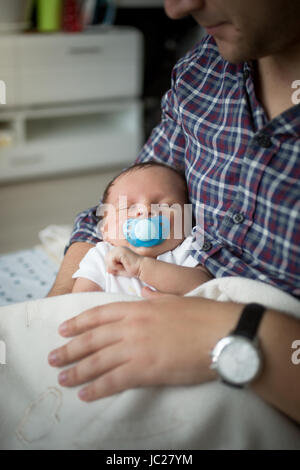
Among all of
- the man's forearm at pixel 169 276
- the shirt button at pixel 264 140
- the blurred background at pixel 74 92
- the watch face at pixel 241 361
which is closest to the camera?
the watch face at pixel 241 361

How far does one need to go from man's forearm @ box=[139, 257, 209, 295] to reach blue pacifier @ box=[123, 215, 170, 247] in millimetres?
58

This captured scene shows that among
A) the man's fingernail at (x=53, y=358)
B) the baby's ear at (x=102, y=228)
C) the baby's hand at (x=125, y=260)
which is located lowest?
the man's fingernail at (x=53, y=358)

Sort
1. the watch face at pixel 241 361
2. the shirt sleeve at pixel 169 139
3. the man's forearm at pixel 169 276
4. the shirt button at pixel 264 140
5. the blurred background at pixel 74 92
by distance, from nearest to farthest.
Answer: the watch face at pixel 241 361 → the shirt button at pixel 264 140 → the man's forearm at pixel 169 276 → the shirt sleeve at pixel 169 139 → the blurred background at pixel 74 92

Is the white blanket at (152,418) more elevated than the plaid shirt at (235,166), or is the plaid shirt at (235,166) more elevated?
the plaid shirt at (235,166)

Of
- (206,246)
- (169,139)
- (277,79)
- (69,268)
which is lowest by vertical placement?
(69,268)

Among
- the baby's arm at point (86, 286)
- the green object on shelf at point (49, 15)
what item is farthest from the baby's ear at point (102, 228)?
the green object on shelf at point (49, 15)

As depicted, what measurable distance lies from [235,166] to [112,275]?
0.28m

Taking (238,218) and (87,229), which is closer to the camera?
(238,218)

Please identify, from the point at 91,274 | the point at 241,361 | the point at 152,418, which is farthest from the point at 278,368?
the point at 91,274

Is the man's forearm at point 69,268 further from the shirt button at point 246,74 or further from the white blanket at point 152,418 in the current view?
the shirt button at point 246,74

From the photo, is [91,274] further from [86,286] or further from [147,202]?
[147,202]

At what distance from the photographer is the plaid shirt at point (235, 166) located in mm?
785

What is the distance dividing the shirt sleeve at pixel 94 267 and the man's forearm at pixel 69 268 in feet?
0.12

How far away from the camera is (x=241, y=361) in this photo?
27.0 inches
